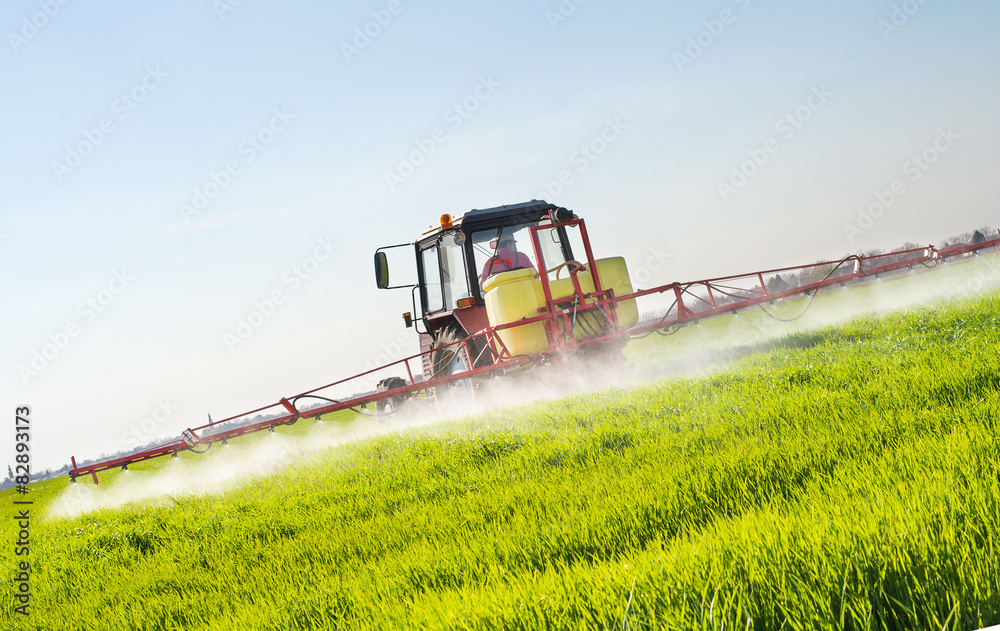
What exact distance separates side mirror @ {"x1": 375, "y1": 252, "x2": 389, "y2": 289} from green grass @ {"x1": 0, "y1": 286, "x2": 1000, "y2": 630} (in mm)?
3032

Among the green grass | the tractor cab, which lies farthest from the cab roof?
the green grass

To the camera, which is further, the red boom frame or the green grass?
the red boom frame

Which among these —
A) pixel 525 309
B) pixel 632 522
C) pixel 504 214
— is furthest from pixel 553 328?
pixel 632 522

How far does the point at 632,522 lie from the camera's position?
2.85 meters

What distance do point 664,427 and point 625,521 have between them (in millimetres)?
1766

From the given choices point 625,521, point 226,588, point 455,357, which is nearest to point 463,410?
point 455,357

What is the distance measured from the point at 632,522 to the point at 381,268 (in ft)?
22.5

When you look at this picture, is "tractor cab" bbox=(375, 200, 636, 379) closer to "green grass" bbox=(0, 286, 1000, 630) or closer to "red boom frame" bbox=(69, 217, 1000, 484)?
"red boom frame" bbox=(69, 217, 1000, 484)

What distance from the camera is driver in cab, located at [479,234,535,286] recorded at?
9.48 m

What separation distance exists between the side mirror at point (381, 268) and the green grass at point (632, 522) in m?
3.03

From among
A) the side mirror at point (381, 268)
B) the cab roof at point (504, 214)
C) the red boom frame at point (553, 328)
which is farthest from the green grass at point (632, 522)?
the cab roof at point (504, 214)

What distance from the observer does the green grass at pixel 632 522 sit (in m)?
1.69

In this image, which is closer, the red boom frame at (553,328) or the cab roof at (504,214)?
the red boom frame at (553,328)

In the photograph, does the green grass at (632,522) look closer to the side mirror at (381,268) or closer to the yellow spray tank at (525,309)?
the yellow spray tank at (525,309)
